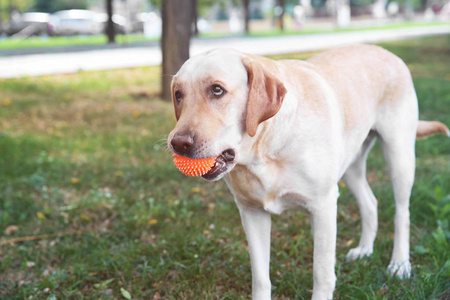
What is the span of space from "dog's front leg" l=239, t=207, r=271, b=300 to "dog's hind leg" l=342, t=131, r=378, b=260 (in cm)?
103

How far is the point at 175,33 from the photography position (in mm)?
8984

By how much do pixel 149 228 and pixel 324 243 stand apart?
6.49ft

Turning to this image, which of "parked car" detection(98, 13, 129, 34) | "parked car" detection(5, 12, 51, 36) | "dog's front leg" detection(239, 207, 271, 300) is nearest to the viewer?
"dog's front leg" detection(239, 207, 271, 300)

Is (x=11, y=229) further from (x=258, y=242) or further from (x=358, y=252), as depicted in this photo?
(x=358, y=252)

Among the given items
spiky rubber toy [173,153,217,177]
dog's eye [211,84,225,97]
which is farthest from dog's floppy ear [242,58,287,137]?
spiky rubber toy [173,153,217,177]

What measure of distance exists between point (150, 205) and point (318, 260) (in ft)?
7.45

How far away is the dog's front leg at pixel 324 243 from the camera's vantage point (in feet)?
9.14

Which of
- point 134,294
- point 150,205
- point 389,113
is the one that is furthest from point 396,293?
point 150,205

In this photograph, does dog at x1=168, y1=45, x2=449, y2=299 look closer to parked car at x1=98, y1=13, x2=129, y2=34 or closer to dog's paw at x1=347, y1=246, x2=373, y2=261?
dog's paw at x1=347, y1=246, x2=373, y2=261

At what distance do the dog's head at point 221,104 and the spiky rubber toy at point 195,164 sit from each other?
0.04m

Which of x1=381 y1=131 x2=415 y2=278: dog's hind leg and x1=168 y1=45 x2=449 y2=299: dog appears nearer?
x1=168 y1=45 x2=449 y2=299: dog

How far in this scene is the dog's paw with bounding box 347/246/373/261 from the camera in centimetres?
371

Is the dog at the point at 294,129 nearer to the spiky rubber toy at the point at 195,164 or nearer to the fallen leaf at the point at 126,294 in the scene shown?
the spiky rubber toy at the point at 195,164

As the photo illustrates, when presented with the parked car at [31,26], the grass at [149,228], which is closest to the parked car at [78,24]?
the parked car at [31,26]
